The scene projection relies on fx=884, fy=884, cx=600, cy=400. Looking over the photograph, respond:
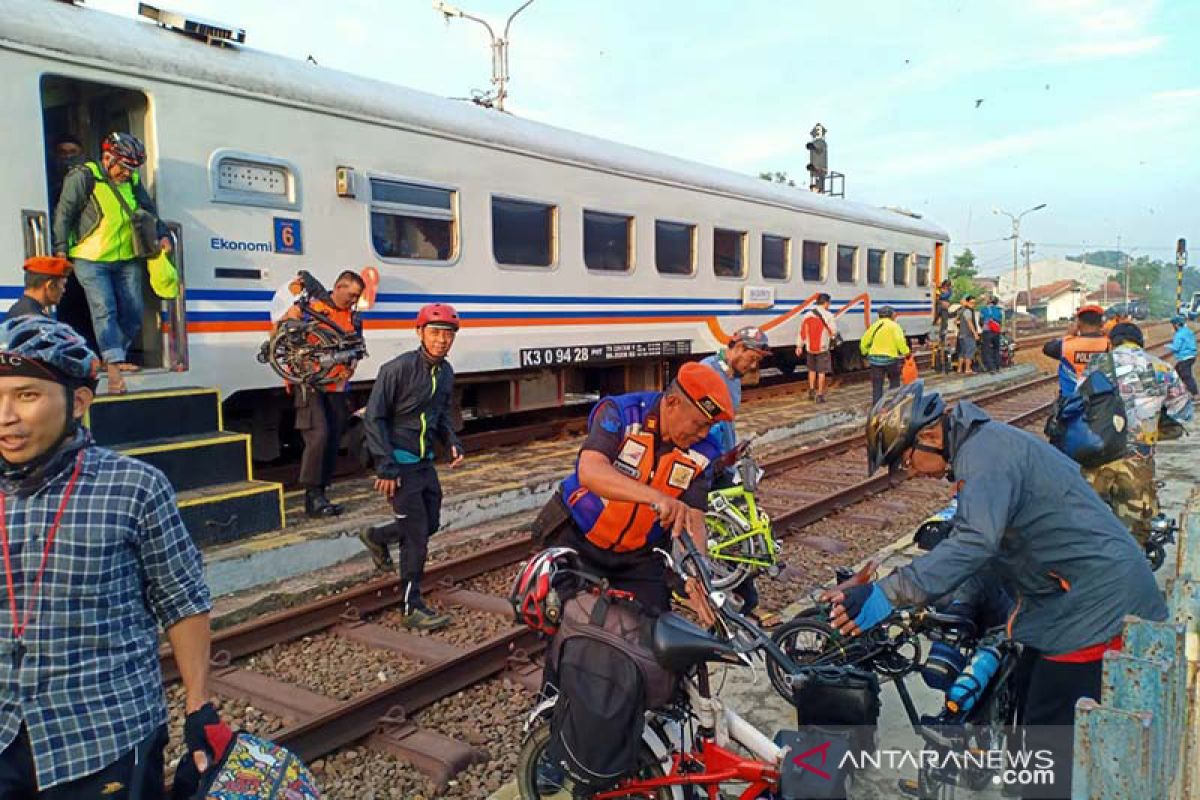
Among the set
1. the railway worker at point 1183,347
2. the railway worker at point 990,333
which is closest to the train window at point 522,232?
the railway worker at point 1183,347

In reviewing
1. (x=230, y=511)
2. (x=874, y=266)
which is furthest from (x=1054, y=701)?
(x=874, y=266)

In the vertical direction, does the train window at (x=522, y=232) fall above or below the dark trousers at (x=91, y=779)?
above

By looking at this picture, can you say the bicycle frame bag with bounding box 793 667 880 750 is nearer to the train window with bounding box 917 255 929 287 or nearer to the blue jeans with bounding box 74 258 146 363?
the blue jeans with bounding box 74 258 146 363

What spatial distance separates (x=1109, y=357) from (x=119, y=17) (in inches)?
297

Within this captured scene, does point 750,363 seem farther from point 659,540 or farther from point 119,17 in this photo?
point 119,17

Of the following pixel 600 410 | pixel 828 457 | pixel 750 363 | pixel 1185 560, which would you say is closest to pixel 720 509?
pixel 750 363

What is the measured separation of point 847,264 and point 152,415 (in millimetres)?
13679

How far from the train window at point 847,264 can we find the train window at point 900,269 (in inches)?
88.1

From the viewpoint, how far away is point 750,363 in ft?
17.5

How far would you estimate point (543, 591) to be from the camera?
2771 millimetres

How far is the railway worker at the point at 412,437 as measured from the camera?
5117 mm

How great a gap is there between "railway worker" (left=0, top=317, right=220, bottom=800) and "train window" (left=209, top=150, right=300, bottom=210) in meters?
5.64

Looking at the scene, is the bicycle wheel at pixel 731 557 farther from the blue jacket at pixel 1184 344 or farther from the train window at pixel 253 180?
the blue jacket at pixel 1184 344

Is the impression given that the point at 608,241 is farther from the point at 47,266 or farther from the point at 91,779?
the point at 91,779
